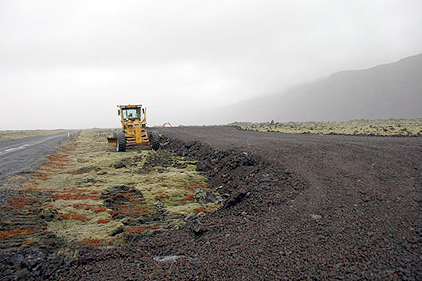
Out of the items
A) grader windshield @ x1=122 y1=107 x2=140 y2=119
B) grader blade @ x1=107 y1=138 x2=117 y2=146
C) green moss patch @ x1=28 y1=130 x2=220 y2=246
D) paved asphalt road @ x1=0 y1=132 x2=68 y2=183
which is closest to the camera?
green moss patch @ x1=28 y1=130 x2=220 y2=246

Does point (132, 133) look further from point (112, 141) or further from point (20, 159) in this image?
point (20, 159)

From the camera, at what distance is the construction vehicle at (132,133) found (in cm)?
1744

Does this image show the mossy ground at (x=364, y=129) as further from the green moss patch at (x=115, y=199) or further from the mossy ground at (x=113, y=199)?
the mossy ground at (x=113, y=199)

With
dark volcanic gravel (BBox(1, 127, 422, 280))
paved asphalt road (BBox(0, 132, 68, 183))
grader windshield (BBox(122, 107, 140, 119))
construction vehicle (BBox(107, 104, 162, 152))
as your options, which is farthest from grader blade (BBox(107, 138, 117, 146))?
dark volcanic gravel (BBox(1, 127, 422, 280))

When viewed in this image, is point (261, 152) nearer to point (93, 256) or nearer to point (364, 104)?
point (93, 256)

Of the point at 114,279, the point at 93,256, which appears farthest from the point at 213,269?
the point at 93,256

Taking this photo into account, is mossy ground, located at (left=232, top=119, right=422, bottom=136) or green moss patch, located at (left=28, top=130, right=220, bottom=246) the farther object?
mossy ground, located at (left=232, top=119, right=422, bottom=136)

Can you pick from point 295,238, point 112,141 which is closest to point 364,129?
point 112,141

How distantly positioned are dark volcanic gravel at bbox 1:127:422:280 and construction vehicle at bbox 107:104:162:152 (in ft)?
39.6

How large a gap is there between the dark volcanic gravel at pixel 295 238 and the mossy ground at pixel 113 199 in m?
0.79

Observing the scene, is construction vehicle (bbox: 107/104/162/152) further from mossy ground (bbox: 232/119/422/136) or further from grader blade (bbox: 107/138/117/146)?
mossy ground (bbox: 232/119/422/136)

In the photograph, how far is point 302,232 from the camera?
449cm

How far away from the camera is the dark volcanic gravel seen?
3508mm

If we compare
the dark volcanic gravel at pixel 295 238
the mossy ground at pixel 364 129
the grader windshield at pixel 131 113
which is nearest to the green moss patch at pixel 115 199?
the dark volcanic gravel at pixel 295 238
